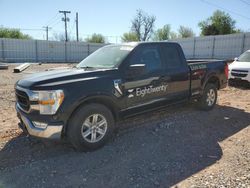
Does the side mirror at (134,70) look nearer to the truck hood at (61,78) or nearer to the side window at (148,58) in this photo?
the side window at (148,58)

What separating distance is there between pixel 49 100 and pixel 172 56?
3122 millimetres

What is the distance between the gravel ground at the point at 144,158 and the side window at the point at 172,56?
4.31 feet

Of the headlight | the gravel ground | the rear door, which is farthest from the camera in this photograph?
the rear door

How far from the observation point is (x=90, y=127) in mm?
4148

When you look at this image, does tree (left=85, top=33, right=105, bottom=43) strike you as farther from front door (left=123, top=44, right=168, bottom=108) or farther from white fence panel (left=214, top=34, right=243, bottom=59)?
front door (left=123, top=44, right=168, bottom=108)

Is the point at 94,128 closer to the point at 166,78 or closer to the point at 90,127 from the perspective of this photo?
the point at 90,127

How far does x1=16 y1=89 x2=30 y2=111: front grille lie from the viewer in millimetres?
3918

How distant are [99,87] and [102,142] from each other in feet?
3.21

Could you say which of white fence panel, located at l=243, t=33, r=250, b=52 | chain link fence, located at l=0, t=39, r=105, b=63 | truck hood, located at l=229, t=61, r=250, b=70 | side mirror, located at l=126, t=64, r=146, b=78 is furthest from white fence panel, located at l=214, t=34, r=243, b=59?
side mirror, located at l=126, t=64, r=146, b=78

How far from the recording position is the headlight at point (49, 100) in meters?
3.68

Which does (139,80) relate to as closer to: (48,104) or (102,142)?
(102,142)

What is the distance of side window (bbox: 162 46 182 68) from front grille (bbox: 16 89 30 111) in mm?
3006

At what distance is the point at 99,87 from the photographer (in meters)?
4.12

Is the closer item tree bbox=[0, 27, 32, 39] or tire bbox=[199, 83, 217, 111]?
tire bbox=[199, 83, 217, 111]
